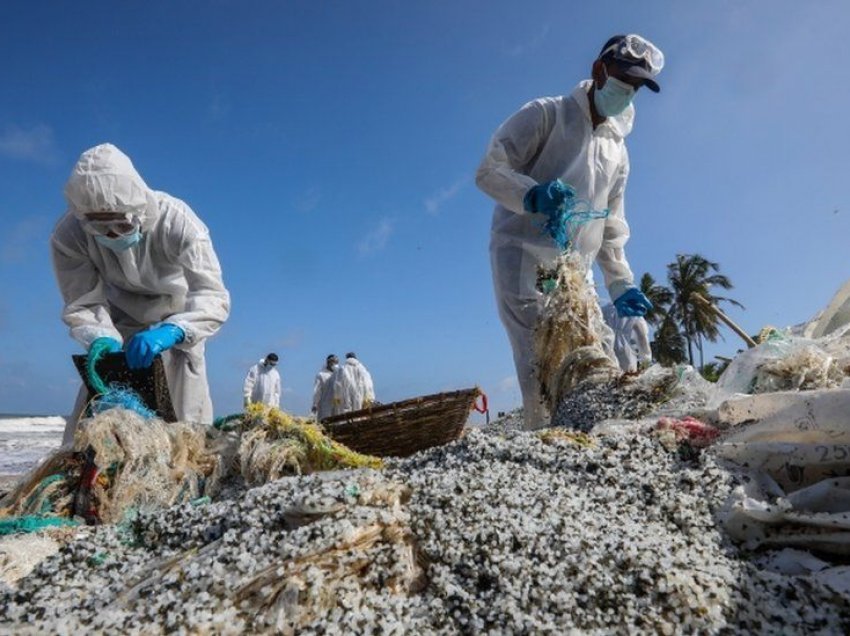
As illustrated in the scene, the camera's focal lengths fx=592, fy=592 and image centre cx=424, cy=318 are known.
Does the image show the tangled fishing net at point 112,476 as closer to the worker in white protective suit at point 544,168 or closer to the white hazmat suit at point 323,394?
the worker in white protective suit at point 544,168

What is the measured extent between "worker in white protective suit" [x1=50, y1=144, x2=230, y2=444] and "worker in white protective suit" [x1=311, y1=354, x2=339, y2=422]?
26.0ft

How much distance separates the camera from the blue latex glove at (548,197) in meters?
3.86

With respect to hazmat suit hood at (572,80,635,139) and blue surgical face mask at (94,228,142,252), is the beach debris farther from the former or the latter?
hazmat suit hood at (572,80,635,139)

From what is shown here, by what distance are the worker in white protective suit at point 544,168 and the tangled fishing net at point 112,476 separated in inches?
95.0

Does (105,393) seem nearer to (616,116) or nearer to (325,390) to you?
(616,116)

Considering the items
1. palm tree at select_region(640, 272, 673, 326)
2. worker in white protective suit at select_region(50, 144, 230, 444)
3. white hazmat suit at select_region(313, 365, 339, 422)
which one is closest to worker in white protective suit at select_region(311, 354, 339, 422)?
white hazmat suit at select_region(313, 365, 339, 422)

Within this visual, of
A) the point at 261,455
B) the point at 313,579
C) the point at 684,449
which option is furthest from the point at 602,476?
the point at 261,455

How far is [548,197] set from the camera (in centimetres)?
384

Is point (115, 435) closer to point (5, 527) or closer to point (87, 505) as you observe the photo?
point (87, 505)

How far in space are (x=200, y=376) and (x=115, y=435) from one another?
5.54ft

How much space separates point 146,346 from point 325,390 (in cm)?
919

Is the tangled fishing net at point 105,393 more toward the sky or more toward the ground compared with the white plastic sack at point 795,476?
more toward the sky

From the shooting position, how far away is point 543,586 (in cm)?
124

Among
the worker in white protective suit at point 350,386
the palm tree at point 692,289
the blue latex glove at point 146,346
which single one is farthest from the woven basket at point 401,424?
the palm tree at point 692,289
